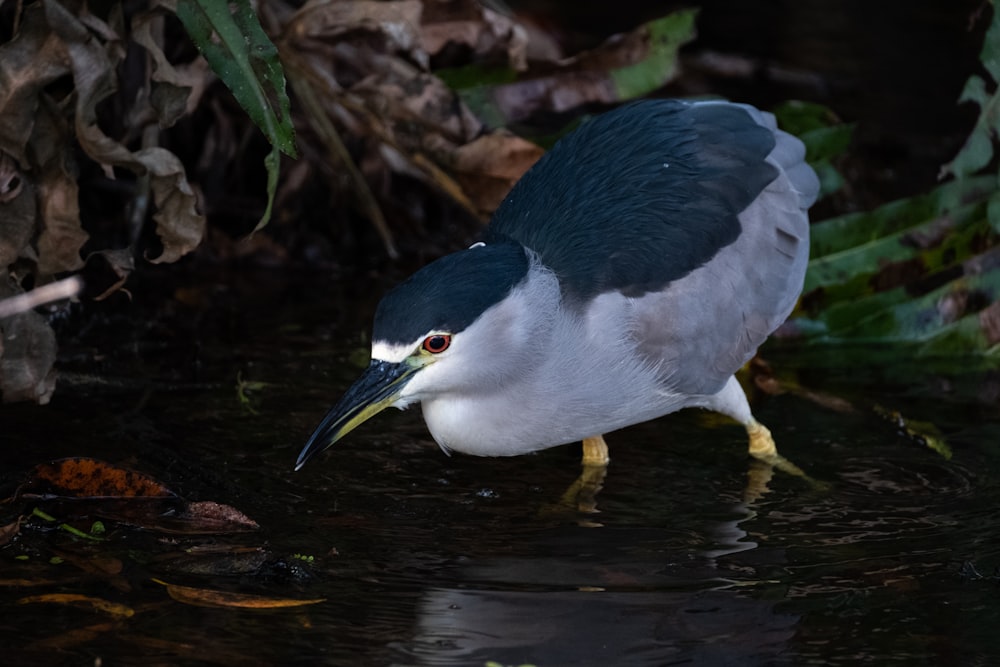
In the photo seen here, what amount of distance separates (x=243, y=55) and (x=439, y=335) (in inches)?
42.9

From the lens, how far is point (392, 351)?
3744 millimetres

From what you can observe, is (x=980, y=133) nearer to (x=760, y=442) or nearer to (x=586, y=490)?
(x=760, y=442)

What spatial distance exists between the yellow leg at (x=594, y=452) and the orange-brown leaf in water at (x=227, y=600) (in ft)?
4.62

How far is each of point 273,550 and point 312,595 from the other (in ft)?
1.00

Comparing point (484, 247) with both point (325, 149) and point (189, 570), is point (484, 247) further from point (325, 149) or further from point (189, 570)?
point (325, 149)

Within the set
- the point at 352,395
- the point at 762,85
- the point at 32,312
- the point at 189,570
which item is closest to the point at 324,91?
the point at 32,312

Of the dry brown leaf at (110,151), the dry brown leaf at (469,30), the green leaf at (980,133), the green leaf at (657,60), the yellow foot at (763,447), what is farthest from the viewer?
the green leaf at (657,60)

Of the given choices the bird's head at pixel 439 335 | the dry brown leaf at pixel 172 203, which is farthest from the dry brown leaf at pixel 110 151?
the bird's head at pixel 439 335

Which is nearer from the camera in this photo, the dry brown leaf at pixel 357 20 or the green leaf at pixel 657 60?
the dry brown leaf at pixel 357 20

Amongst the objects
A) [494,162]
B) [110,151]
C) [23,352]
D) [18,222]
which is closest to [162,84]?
[110,151]

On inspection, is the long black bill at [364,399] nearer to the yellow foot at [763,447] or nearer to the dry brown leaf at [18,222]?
the dry brown leaf at [18,222]

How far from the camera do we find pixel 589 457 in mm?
4703

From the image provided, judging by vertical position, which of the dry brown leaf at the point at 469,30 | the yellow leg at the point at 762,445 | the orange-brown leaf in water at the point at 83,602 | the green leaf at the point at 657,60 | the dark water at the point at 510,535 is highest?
the dry brown leaf at the point at 469,30

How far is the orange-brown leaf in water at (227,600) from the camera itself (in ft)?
11.3
